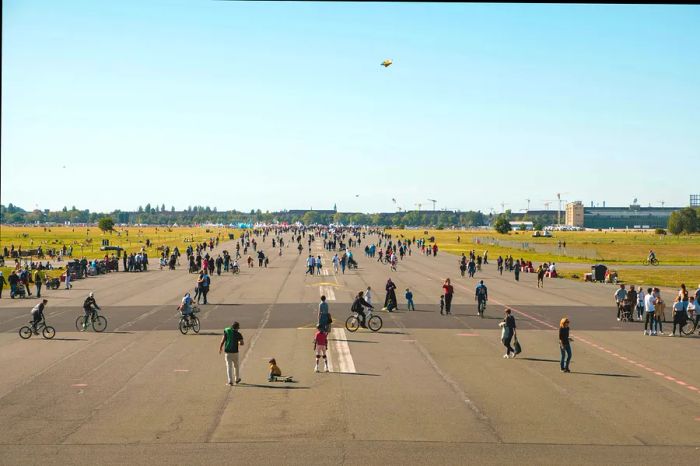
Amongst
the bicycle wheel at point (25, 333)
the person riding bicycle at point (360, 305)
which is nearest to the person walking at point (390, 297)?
the person riding bicycle at point (360, 305)

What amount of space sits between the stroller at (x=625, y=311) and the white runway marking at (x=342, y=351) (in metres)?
12.9

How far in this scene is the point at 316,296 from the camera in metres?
41.9

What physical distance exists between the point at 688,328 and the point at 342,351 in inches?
588

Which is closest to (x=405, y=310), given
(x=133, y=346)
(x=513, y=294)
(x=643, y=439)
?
(x=513, y=294)

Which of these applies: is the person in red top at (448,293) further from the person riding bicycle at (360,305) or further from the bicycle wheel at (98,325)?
the bicycle wheel at (98,325)

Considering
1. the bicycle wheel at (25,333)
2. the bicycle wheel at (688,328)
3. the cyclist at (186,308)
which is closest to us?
the bicycle wheel at (25,333)

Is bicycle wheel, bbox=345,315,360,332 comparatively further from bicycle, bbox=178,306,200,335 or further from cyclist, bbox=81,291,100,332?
cyclist, bbox=81,291,100,332

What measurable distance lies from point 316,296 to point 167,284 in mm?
13912

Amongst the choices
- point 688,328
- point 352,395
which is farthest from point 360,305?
point 688,328

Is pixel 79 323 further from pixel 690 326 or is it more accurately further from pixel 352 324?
pixel 690 326

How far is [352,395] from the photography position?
17.1 m

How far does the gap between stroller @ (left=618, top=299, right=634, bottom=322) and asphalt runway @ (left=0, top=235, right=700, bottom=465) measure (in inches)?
21.6

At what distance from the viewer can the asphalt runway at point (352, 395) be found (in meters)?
12.8

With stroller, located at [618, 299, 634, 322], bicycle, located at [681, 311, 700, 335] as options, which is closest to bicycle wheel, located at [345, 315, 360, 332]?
stroller, located at [618, 299, 634, 322]
